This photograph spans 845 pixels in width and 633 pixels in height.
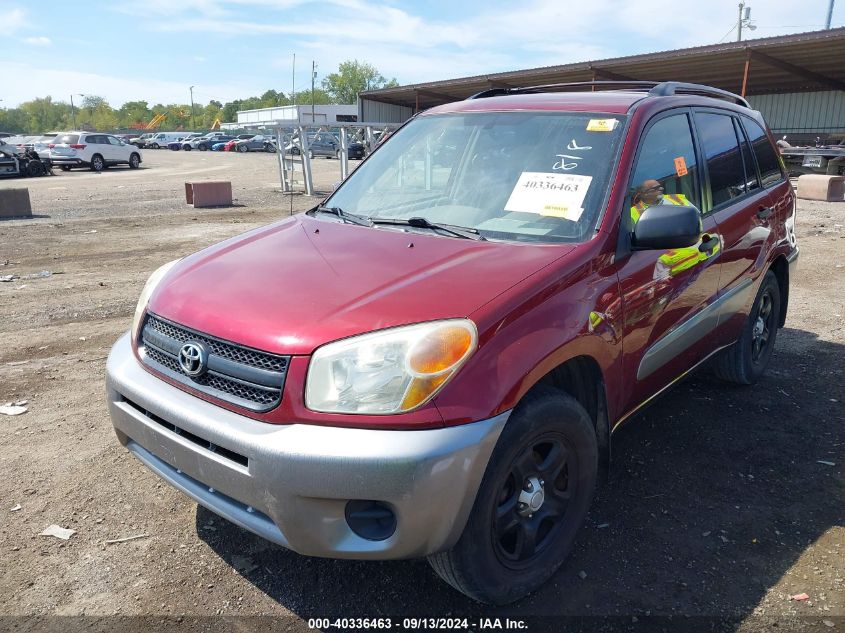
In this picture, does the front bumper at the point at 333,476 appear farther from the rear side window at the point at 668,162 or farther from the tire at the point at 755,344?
the tire at the point at 755,344

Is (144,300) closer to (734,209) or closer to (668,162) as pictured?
(668,162)

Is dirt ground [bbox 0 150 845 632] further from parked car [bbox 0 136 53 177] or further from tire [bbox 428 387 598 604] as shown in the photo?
parked car [bbox 0 136 53 177]

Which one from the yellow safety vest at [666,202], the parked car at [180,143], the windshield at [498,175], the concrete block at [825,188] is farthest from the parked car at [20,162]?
the parked car at [180,143]

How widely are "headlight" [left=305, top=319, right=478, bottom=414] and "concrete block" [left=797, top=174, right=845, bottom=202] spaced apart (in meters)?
17.7

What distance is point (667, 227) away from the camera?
2785mm

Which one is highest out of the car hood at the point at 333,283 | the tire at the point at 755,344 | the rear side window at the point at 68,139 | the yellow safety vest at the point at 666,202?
the rear side window at the point at 68,139

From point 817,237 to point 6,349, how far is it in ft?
38.6

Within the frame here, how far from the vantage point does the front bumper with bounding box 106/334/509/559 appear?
204cm

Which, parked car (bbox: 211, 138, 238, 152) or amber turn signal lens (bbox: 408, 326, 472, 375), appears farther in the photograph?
parked car (bbox: 211, 138, 238, 152)

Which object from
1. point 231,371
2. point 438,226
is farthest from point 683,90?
point 231,371

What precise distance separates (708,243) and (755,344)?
153 centimetres

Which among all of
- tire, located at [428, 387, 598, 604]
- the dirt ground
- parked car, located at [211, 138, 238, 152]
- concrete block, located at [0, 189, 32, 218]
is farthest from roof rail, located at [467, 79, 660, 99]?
parked car, located at [211, 138, 238, 152]

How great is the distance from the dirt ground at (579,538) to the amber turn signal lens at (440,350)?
1.04 metres

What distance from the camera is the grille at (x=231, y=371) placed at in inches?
87.6
